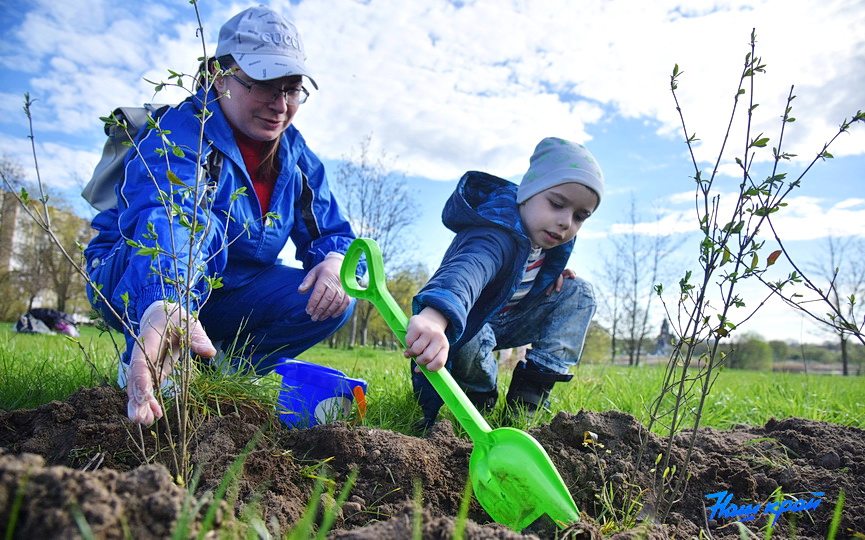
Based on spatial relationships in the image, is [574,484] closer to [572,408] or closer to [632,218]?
[572,408]

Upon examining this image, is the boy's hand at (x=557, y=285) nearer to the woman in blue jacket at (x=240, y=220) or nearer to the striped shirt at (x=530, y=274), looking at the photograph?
the striped shirt at (x=530, y=274)

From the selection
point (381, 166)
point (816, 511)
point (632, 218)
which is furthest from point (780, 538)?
point (632, 218)

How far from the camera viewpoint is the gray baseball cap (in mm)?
2469

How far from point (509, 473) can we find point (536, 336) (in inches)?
62.5

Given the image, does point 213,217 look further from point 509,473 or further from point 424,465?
point 509,473

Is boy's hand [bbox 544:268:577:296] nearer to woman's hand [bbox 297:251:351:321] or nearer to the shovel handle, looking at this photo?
woman's hand [bbox 297:251:351:321]

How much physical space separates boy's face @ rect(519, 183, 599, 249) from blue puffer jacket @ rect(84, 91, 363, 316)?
45.3 inches

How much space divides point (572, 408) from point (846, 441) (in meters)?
1.16

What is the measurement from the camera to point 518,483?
5.34 ft

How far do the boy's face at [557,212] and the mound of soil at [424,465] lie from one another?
32.0 inches

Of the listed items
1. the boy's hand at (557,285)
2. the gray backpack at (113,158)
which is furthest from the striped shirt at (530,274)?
the gray backpack at (113,158)

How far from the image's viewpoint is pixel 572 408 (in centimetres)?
296

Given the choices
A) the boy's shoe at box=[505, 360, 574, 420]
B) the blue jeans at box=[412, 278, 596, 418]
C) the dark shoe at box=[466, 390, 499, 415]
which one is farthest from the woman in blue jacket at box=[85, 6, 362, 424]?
the boy's shoe at box=[505, 360, 574, 420]

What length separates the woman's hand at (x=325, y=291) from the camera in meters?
2.76
